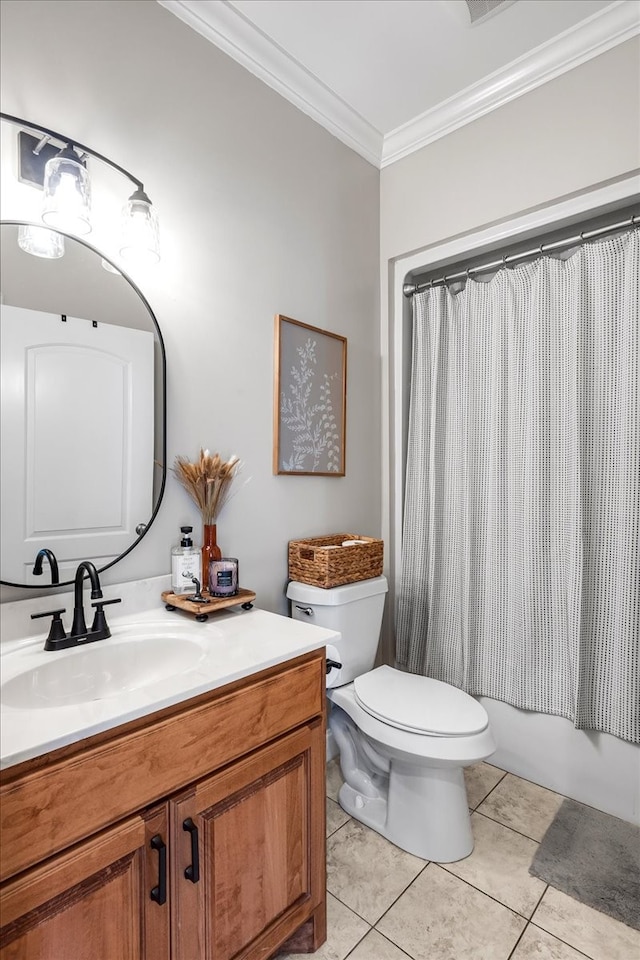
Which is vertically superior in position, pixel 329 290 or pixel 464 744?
pixel 329 290

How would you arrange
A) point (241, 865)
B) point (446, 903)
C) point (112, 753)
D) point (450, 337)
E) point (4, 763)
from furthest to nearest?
point (450, 337) → point (446, 903) → point (241, 865) → point (112, 753) → point (4, 763)

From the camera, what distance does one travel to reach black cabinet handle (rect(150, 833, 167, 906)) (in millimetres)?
923

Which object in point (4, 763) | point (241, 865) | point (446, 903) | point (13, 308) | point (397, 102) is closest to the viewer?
point (4, 763)

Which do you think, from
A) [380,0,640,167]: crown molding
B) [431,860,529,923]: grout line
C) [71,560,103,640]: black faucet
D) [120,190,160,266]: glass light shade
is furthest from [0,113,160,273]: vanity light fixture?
[431,860,529,923]: grout line

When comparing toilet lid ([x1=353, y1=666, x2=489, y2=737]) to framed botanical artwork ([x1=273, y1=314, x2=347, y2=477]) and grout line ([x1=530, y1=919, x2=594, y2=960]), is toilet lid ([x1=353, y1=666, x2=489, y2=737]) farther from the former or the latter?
framed botanical artwork ([x1=273, y1=314, x2=347, y2=477])

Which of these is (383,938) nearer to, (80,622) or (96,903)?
(96,903)

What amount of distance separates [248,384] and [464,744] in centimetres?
134

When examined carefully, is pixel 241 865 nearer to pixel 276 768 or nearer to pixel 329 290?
pixel 276 768

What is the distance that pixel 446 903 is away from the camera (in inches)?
56.0

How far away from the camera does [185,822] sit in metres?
0.97

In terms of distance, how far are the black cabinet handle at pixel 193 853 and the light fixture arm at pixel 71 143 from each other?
5.10 ft

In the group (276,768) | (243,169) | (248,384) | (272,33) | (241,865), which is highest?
(272,33)

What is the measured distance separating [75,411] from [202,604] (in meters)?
0.62

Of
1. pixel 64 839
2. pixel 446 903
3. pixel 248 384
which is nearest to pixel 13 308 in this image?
pixel 248 384
